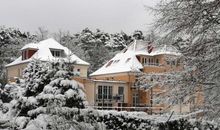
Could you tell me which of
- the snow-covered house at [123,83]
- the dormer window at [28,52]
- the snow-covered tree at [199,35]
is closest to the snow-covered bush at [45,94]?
the snow-covered tree at [199,35]

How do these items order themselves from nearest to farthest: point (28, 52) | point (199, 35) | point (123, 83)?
point (199, 35) → point (28, 52) → point (123, 83)

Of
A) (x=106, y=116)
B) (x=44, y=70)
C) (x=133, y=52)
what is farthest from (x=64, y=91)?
(x=133, y=52)

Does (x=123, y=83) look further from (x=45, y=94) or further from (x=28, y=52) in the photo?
(x=45, y=94)

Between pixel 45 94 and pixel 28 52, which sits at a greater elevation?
pixel 28 52

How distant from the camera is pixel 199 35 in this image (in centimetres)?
1180

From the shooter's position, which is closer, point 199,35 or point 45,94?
point 45,94

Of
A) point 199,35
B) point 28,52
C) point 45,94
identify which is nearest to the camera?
point 45,94

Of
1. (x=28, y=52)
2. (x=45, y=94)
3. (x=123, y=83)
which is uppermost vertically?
(x=28, y=52)

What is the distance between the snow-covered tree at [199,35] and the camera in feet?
36.3

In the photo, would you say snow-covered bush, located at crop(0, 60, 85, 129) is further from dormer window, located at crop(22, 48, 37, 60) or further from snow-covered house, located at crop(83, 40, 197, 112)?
dormer window, located at crop(22, 48, 37, 60)

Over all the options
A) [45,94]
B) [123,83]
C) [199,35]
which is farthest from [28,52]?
[45,94]

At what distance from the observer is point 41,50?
183 ft

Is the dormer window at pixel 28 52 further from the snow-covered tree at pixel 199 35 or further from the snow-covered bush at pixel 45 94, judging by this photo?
the snow-covered bush at pixel 45 94

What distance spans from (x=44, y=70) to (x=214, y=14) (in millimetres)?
4240
